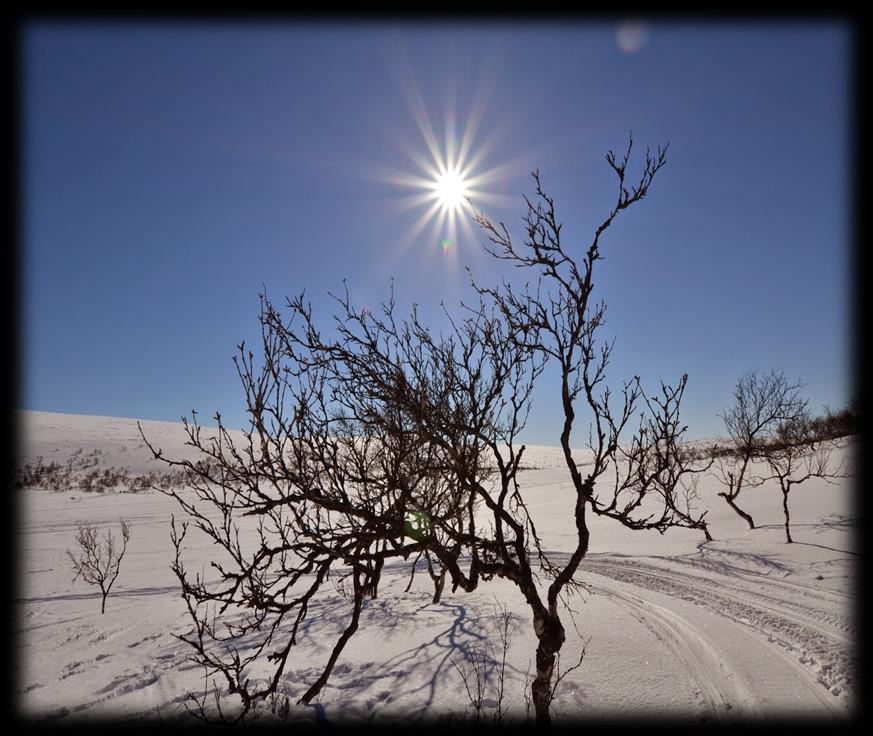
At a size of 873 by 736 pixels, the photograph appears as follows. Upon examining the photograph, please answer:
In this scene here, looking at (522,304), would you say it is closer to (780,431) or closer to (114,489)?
(780,431)

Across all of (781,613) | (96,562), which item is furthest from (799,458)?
(96,562)

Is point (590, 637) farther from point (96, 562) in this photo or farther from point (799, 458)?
point (799, 458)

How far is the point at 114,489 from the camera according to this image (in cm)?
3341

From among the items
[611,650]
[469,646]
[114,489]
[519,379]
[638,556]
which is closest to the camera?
[519,379]

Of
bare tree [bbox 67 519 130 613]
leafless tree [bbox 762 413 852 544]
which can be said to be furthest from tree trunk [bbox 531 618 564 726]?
leafless tree [bbox 762 413 852 544]

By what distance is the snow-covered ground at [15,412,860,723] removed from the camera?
6285 millimetres

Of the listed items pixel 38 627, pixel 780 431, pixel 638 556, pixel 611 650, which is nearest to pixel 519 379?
pixel 611 650

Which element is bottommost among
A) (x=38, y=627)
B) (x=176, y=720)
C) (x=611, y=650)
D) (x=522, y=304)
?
(x=38, y=627)

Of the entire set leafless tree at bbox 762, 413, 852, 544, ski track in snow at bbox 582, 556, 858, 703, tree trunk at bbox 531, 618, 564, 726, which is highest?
leafless tree at bbox 762, 413, 852, 544

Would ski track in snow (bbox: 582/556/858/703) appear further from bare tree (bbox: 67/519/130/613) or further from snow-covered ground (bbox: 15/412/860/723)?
bare tree (bbox: 67/519/130/613)

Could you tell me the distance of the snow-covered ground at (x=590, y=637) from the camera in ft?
20.6

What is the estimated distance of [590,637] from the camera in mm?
8172

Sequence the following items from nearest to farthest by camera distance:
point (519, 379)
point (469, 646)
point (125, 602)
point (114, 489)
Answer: point (519, 379) → point (469, 646) → point (125, 602) → point (114, 489)

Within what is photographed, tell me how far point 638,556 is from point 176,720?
46.8ft
